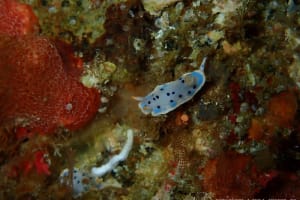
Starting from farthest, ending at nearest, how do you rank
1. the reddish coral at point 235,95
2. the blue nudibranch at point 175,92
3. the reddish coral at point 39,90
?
1. the reddish coral at point 235,95
2. the blue nudibranch at point 175,92
3. the reddish coral at point 39,90

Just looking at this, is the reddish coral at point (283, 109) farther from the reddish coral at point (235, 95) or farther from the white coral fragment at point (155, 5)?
the white coral fragment at point (155, 5)

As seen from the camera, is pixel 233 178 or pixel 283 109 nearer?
pixel 233 178

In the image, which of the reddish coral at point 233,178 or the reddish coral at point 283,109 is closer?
the reddish coral at point 233,178

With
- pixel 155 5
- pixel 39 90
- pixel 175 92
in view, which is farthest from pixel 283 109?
pixel 39 90

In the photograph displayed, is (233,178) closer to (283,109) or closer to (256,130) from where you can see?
(256,130)

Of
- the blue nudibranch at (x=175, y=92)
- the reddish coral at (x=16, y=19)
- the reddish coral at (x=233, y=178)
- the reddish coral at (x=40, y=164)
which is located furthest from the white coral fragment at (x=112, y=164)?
the reddish coral at (x=16, y=19)

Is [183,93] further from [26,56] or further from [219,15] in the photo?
[26,56]

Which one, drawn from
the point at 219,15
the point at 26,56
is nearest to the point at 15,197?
the point at 26,56
